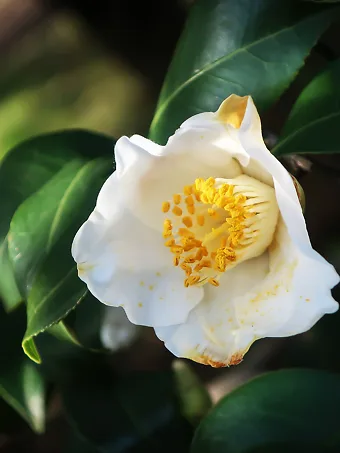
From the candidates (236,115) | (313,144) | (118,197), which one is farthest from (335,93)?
(118,197)

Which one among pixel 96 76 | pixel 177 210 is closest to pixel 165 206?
pixel 177 210

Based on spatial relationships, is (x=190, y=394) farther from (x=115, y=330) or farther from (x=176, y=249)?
(x=176, y=249)

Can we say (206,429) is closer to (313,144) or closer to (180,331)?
(180,331)

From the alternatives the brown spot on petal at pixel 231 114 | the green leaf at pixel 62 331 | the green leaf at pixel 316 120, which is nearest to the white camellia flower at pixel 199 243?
the brown spot on petal at pixel 231 114

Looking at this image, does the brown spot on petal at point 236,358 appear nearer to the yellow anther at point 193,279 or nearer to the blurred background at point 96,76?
the yellow anther at point 193,279

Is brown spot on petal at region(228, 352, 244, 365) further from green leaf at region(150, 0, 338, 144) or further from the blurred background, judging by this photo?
the blurred background
